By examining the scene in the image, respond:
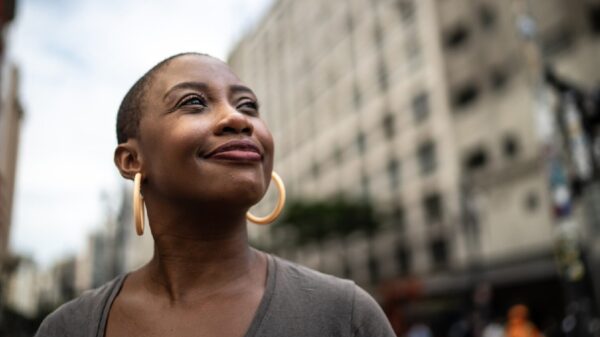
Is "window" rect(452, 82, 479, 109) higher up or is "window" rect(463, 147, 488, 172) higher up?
"window" rect(452, 82, 479, 109)

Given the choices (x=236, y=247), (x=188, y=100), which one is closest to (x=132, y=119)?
(x=188, y=100)

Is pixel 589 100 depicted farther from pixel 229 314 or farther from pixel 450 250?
pixel 450 250

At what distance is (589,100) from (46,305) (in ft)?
27.1

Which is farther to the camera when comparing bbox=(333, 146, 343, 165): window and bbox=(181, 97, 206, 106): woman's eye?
bbox=(333, 146, 343, 165): window

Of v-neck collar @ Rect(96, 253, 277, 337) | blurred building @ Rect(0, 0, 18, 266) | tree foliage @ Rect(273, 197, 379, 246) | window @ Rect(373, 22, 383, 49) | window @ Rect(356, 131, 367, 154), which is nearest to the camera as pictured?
v-neck collar @ Rect(96, 253, 277, 337)

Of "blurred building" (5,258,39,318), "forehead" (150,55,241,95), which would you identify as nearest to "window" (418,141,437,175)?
"blurred building" (5,258,39,318)

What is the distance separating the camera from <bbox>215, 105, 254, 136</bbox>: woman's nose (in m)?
1.33

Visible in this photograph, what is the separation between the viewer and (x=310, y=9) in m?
45.8

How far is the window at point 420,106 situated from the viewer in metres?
32.4

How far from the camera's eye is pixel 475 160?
2842 centimetres

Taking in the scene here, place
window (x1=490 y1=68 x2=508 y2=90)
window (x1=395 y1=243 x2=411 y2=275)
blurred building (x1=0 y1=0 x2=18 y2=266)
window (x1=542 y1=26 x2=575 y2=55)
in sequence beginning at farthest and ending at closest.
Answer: window (x1=395 y1=243 x2=411 y2=275) < window (x1=490 y1=68 x2=508 y2=90) < window (x1=542 y1=26 x2=575 y2=55) < blurred building (x1=0 y1=0 x2=18 y2=266)

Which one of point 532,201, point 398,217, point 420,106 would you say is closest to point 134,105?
point 532,201

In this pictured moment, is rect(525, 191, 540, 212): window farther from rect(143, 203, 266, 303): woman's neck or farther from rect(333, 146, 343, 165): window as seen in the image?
rect(143, 203, 266, 303): woman's neck

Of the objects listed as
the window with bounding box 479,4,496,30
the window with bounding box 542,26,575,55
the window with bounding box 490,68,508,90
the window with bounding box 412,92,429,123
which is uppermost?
the window with bounding box 479,4,496,30
